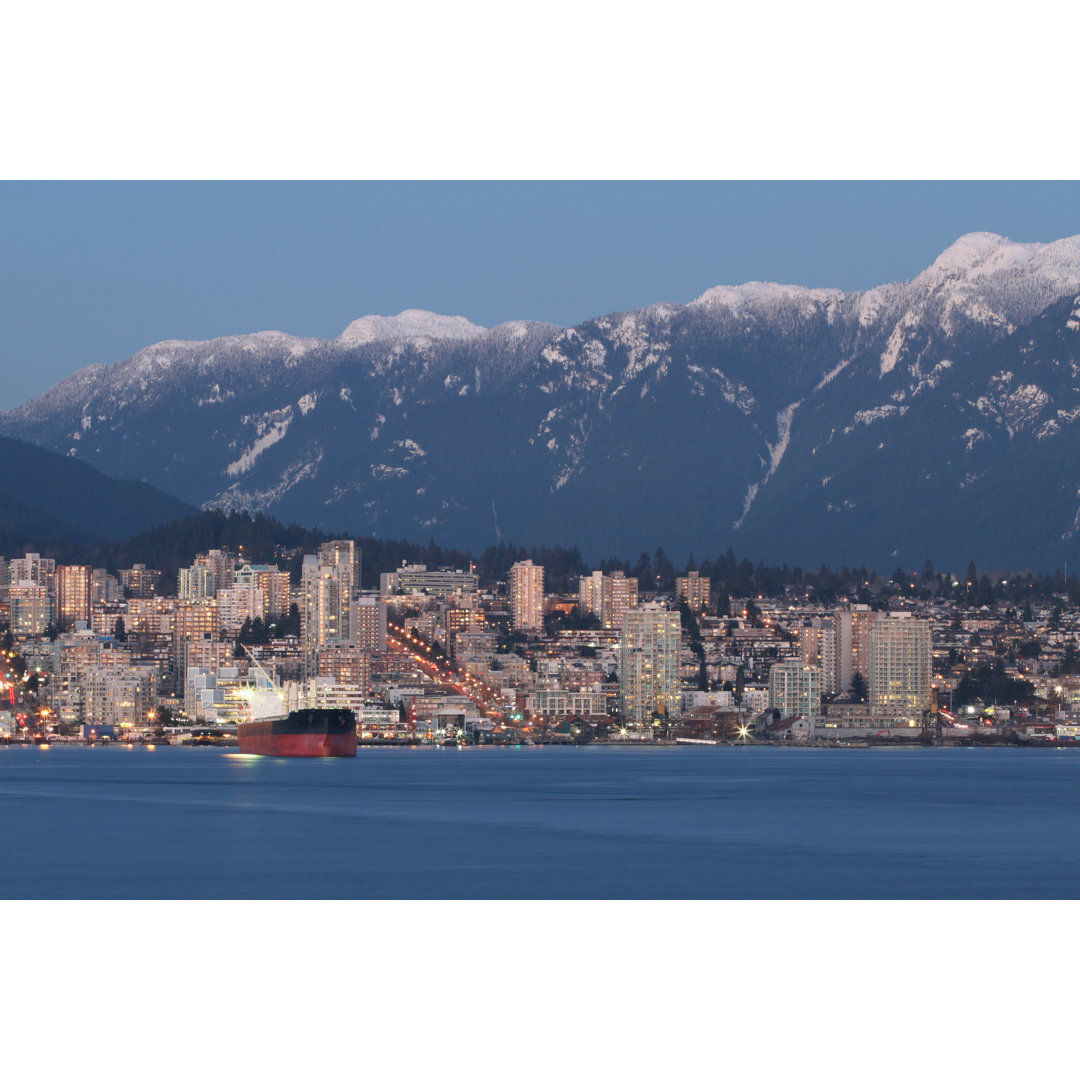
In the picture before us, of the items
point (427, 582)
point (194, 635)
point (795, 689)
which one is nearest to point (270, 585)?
point (194, 635)

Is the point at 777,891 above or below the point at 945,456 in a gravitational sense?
below

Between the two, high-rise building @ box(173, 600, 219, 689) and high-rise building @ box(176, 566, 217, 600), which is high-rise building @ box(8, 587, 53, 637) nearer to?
high-rise building @ box(176, 566, 217, 600)

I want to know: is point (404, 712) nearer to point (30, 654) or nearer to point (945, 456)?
point (30, 654)

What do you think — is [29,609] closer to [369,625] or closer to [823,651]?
[369,625]

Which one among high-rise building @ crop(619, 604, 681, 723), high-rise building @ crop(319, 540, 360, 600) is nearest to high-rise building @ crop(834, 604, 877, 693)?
high-rise building @ crop(619, 604, 681, 723)

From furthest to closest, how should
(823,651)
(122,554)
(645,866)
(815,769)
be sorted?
(122,554)
(823,651)
(815,769)
(645,866)

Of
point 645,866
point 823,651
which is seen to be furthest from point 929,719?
point 645,866
